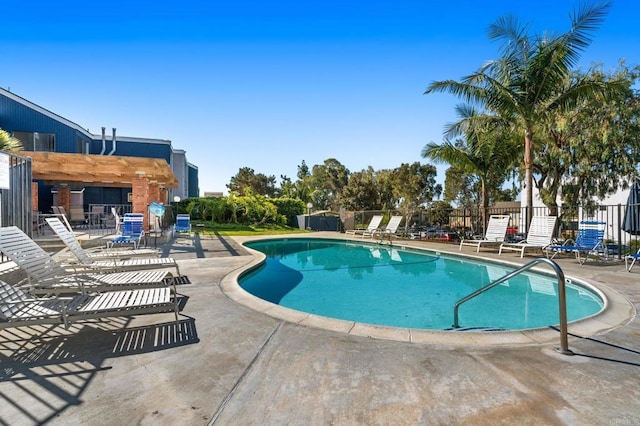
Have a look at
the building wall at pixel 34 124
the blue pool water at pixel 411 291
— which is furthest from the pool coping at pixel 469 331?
the building wall at pixel 34 124

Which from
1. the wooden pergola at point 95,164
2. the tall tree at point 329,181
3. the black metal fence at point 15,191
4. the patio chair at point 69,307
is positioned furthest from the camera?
the tall tree at point 329,181

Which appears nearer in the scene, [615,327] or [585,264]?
[615,327]

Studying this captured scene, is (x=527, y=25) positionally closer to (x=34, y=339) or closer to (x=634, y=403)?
(x=634, y=403)

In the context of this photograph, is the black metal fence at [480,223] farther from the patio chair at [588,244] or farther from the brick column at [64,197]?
the brick column at [64,197]

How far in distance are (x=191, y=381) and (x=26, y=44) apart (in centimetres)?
1590

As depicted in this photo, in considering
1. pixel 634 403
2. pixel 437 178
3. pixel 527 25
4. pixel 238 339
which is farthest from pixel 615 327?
pixel 437 178

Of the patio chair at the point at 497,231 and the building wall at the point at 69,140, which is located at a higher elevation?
the building wall at the point at 69,140

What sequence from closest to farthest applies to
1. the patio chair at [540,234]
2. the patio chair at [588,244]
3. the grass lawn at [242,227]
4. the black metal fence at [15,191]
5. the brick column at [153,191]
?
the black metal fence at [15,191] < the patio chair at [588,244] < the patio chair at [540,234] < the brick column at [153,191] < the grass lawn at [242,227]

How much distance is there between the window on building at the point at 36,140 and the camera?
20.3 m

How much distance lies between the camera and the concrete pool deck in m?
2.20

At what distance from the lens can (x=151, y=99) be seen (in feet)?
52.4

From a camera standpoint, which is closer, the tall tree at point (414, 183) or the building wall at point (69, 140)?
the building wall at point (69, 140)

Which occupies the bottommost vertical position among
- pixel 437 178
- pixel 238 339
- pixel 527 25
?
pixel 238 339

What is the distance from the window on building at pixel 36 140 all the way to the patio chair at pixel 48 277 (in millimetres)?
21310
